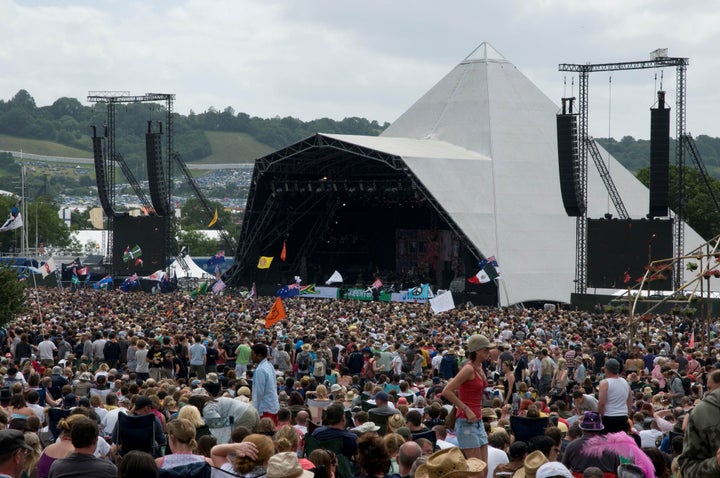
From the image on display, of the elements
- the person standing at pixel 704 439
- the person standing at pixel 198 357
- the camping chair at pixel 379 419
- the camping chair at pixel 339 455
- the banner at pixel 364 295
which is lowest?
the banner at pixel 364 295

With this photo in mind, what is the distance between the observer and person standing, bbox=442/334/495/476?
943 centimetres

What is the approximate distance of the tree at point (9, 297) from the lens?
27.2 meters

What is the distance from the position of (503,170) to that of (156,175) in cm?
1539

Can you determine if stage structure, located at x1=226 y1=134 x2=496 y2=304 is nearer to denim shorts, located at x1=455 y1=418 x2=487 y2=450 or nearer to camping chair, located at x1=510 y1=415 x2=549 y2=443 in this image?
camping chair, located at x1=510 y1=415 x2=549 y2=443

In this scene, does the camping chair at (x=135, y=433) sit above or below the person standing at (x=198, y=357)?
above

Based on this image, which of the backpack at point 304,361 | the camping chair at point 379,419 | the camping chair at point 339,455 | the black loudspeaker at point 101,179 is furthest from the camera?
the black loudspeaker at point 101,179

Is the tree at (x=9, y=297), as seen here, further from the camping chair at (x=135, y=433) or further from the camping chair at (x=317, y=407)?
the camping chair at (x=135, y=433)

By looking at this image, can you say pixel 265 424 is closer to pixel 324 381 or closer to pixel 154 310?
pixel 324 381

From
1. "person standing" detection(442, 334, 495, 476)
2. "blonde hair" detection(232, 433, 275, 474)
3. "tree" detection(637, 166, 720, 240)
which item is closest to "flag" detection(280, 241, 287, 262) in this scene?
"tree" detection(637, 166, 720, 240)

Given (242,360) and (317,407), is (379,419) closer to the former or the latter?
(317,407)

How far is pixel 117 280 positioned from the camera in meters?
56.3

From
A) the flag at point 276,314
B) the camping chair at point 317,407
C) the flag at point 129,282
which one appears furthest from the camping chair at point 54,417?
the flag at point 129,282

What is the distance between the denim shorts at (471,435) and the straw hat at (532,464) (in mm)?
1001

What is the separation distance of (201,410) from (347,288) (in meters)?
39.5
